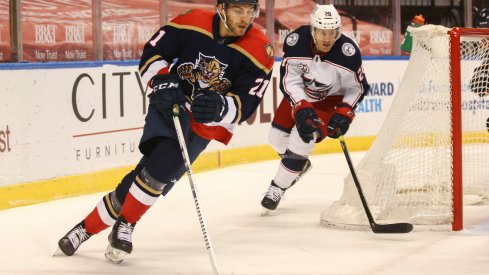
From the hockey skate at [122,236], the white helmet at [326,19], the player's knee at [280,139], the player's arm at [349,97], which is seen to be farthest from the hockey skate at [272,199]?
the hockey skate at [122,236]

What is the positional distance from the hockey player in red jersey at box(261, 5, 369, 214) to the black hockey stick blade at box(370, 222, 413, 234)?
512 millimetres

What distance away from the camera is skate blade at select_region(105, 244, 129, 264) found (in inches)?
164

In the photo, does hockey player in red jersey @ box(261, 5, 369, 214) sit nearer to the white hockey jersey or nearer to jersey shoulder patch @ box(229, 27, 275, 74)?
the white hockey jersey

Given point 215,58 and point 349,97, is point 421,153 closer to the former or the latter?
point 349,97

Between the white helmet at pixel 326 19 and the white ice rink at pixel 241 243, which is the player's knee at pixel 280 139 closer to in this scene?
the white ice rink at pixel 241 243

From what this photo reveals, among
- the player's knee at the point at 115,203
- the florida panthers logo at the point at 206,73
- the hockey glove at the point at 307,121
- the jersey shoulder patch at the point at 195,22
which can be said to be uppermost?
the jersey shoulder patch at the point at 195,22

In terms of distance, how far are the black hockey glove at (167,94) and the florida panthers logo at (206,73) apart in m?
0.19

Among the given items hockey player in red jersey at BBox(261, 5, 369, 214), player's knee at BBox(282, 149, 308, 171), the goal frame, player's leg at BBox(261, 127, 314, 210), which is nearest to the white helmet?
hockey player in red jersey at BBox(261, 5, 369, 214)

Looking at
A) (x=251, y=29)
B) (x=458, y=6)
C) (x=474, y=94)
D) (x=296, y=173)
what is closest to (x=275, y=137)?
(x=296, y=173)

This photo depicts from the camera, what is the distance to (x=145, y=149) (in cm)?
416

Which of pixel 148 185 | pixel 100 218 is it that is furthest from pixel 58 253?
pixel 148 185

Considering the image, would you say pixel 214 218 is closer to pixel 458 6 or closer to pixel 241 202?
pixel 241 202

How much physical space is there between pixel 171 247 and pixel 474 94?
228 centimetres

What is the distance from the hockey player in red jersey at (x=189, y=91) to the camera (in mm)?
3988
